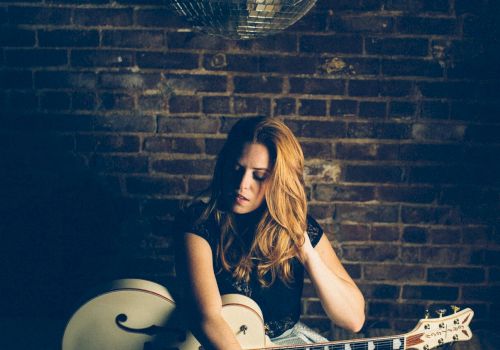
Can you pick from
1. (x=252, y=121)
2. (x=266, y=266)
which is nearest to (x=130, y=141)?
(x=252, y=121)

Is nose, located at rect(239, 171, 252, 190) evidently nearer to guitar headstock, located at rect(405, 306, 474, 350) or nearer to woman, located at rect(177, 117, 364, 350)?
woman, located at rect(177, 117, 364, 350)

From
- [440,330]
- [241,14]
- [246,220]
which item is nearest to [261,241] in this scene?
[246,220]

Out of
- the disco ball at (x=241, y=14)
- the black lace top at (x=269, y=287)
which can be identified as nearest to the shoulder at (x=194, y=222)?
the black lace top at (x=269, y=287)

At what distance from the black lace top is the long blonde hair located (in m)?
0.03

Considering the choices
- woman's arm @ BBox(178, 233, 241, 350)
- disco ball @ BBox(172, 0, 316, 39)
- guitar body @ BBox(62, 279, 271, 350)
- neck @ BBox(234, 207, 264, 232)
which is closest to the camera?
disco ball @ BBox(172, 0, 316, 39)

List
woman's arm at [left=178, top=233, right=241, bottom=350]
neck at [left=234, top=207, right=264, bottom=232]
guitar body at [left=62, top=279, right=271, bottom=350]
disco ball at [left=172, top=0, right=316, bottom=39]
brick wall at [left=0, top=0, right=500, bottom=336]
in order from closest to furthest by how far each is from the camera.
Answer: disco ball at [left=172, top=0, right=316, bottom=39] → woman's arm at [left=178, top=233, right=241, bottom=350] → guitar body at [left=62, top=279, right=271, bottom=350] → neck at [left=234, top=207, right=264, bottom=232] → brick wall at [left=0, top=0, right=500, bottom=336]

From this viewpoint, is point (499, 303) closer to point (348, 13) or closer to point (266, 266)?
point (266, 266)

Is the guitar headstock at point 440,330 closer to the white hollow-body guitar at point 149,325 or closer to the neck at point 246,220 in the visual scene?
the white hollow-body guitar at point 149,325

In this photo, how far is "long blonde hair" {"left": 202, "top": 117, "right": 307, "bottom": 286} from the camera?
1.84 m

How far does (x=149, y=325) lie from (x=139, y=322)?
0.13ft

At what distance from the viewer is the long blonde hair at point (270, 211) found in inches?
72.3

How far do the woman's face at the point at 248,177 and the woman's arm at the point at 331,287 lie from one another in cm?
28

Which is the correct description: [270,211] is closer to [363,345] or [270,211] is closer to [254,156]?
[254,156]

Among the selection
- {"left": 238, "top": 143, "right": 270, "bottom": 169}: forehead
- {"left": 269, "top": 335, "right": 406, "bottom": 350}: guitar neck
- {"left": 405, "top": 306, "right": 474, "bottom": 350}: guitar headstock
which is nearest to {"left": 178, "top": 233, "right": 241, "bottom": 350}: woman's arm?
{"left": 269, "top": 335, "right": 406, "bottom": 350}: guitar neck
